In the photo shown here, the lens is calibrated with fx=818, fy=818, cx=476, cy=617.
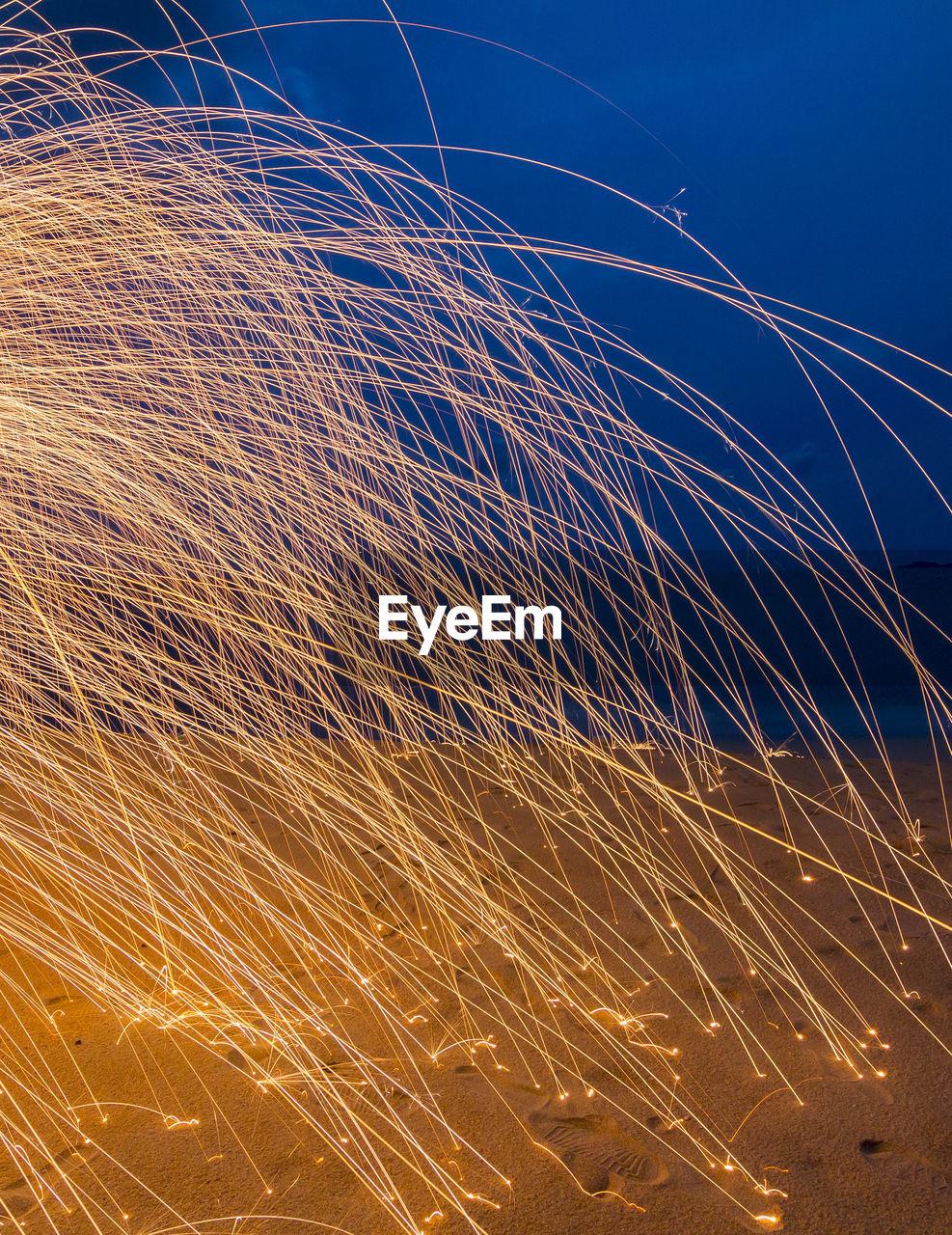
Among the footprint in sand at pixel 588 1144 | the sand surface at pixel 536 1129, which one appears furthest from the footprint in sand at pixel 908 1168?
the footprint in sand at pixel 588 1144

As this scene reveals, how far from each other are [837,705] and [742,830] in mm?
5925

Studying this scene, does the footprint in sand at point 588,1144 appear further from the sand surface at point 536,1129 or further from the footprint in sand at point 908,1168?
the footprint in sand at point 908,1168

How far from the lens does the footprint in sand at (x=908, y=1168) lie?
72.2 inches

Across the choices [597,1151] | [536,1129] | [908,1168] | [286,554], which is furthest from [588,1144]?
[286,554]

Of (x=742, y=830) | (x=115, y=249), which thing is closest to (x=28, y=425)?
(x=115, y=249)

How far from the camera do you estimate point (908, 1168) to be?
1898 mm

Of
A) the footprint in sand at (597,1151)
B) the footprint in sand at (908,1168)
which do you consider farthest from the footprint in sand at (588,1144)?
the footprint in sand at (908,1168)

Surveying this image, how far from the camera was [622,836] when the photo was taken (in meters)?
4.04

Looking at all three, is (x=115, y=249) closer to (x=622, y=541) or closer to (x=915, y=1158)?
(x=622, y=541)

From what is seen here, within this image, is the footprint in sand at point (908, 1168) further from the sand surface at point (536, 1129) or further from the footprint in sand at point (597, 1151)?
the footprint in sand at point (597, 1151)

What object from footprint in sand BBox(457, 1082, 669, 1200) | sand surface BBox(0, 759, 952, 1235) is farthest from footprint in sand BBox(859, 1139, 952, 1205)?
footprint in sand BBox(457, 1082, 669, 1200)

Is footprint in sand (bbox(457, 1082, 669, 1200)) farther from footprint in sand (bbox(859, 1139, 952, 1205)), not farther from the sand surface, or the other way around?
footprint in sand (bbox(859, 1139, 952, 1205))

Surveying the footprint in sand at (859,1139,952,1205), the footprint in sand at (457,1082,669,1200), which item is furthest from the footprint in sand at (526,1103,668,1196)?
the footprint in sand at (859,1139,952,1205)

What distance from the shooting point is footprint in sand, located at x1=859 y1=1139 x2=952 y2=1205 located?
1.83m
